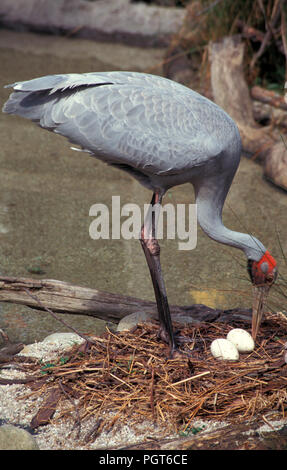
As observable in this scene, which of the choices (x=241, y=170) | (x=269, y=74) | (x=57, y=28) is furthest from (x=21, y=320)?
(x=57, y=28)

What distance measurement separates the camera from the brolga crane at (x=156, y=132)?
117 inches

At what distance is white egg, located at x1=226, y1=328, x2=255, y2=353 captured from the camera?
2.97 metres

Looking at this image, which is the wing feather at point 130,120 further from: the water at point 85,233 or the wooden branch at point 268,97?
the wooden branch at point 268,97

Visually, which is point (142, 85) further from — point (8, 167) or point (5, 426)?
point (8, 167)

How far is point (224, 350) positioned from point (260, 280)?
0.41m

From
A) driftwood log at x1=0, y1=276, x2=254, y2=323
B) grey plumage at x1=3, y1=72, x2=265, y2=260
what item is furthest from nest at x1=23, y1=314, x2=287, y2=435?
grey plumage at x1=3, y1=72, x2=265, y2=260

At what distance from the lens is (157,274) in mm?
3193

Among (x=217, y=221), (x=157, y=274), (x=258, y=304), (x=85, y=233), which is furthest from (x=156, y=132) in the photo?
(x=85, y=233)

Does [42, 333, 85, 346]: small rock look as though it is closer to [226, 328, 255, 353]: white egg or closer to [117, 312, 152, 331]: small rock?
[117, 312, 152, 331]: small rock

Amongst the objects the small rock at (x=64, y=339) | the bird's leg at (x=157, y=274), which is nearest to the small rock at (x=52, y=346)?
the small rock at (x=64, y=339)

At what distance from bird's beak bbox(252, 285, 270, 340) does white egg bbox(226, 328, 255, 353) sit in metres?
0.12

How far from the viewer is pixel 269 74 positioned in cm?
700

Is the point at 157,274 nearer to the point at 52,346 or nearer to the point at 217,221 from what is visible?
the point at 217,221

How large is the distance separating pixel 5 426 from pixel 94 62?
635cm
